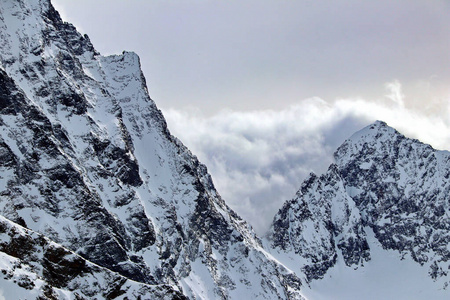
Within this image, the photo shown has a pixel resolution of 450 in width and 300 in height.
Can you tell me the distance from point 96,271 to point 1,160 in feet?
228

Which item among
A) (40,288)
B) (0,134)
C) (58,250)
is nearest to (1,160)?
(0,134)

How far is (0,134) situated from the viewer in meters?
187

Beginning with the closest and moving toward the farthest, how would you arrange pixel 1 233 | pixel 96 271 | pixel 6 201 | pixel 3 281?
pixel 3 281 < pixel 1 233 < pixel 96 271 < pixel 6 201

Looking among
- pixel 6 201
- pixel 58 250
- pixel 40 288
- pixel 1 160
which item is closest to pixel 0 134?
pixel 1 160

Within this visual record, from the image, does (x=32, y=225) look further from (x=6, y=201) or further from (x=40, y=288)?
(x=40, y=288)

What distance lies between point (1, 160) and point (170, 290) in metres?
78.5

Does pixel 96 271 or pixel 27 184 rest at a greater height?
pixel 27 184

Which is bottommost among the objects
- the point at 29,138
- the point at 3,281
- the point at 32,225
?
the point at 3,281

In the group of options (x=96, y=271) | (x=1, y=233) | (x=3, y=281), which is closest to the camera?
(x=3, y=281)

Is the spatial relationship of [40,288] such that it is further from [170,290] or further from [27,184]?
[27,184]

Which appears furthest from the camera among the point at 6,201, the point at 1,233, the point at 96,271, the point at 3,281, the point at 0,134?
the point at 0,134

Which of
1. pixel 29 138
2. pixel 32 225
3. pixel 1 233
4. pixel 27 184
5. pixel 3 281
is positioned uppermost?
pixel 29 138

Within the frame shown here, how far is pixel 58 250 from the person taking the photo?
122m

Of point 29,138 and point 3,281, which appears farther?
point 29,138
